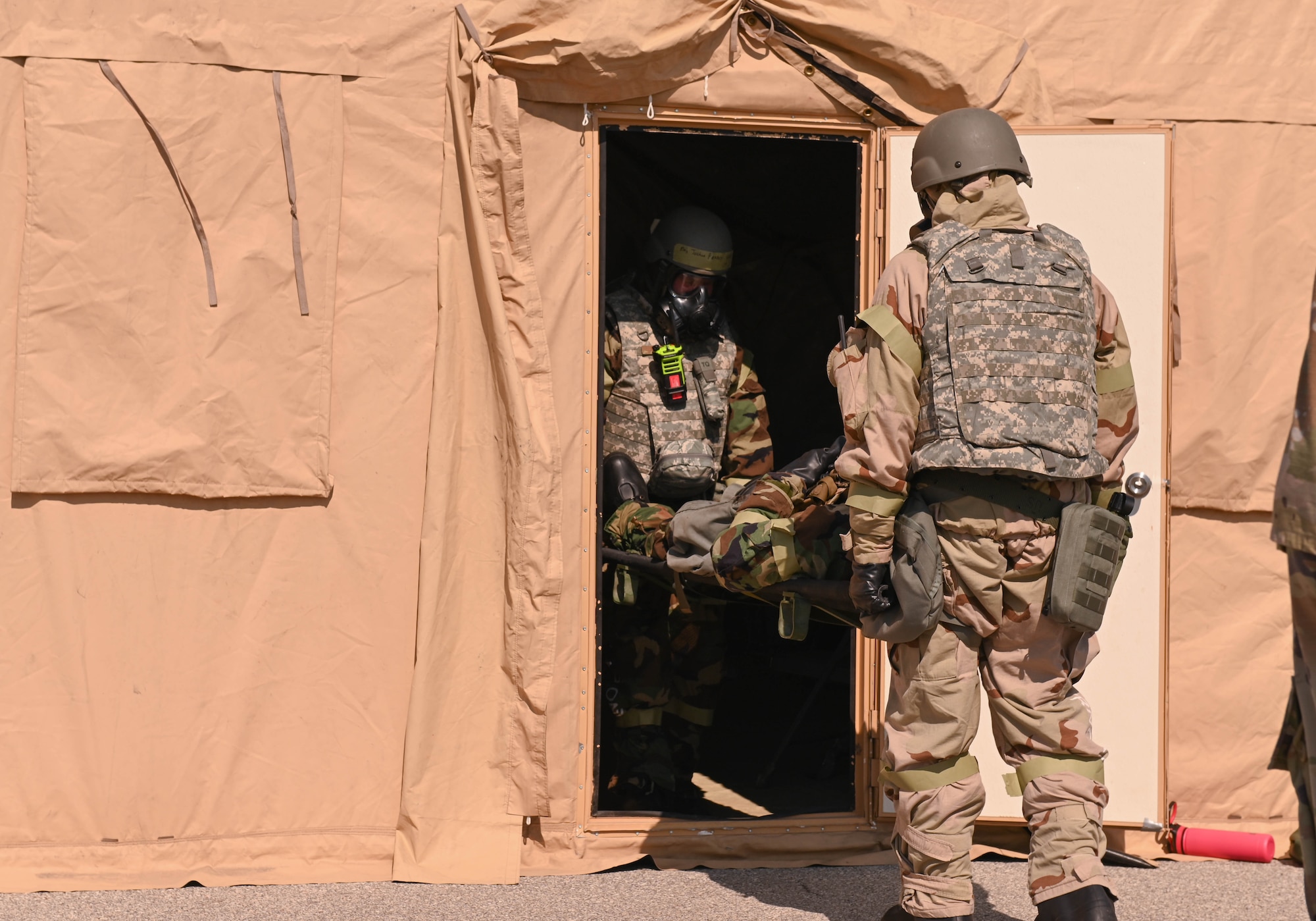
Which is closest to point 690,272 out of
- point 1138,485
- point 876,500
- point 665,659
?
point 665,659

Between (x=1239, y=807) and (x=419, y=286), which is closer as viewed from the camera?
(x=419, y=286)

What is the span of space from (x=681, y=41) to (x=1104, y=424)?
176cm

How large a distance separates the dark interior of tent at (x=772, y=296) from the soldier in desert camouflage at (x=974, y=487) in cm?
251

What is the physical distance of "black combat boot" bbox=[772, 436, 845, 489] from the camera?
4.54 meters

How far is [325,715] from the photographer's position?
432 cm

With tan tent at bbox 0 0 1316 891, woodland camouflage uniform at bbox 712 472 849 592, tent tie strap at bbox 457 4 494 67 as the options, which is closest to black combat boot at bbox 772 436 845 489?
woodland camouflage uniform at bbox 712 472 849 592

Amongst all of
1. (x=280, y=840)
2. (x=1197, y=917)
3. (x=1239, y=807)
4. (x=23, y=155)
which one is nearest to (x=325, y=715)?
(x=280, y=840)

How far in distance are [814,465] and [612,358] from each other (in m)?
1.20

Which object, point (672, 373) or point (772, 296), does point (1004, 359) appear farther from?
point (772, 296)

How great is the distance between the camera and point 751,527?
13.9 ft

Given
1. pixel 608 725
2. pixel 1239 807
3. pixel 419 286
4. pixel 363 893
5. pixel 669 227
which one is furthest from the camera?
pixel 608 725

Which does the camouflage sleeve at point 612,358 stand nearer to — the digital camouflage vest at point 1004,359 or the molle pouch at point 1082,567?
the digital camouflage vest at point 1004,359

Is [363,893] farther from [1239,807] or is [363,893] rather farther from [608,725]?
[1239,807]

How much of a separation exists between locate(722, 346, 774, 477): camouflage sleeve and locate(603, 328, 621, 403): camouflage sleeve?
0.51 meters
